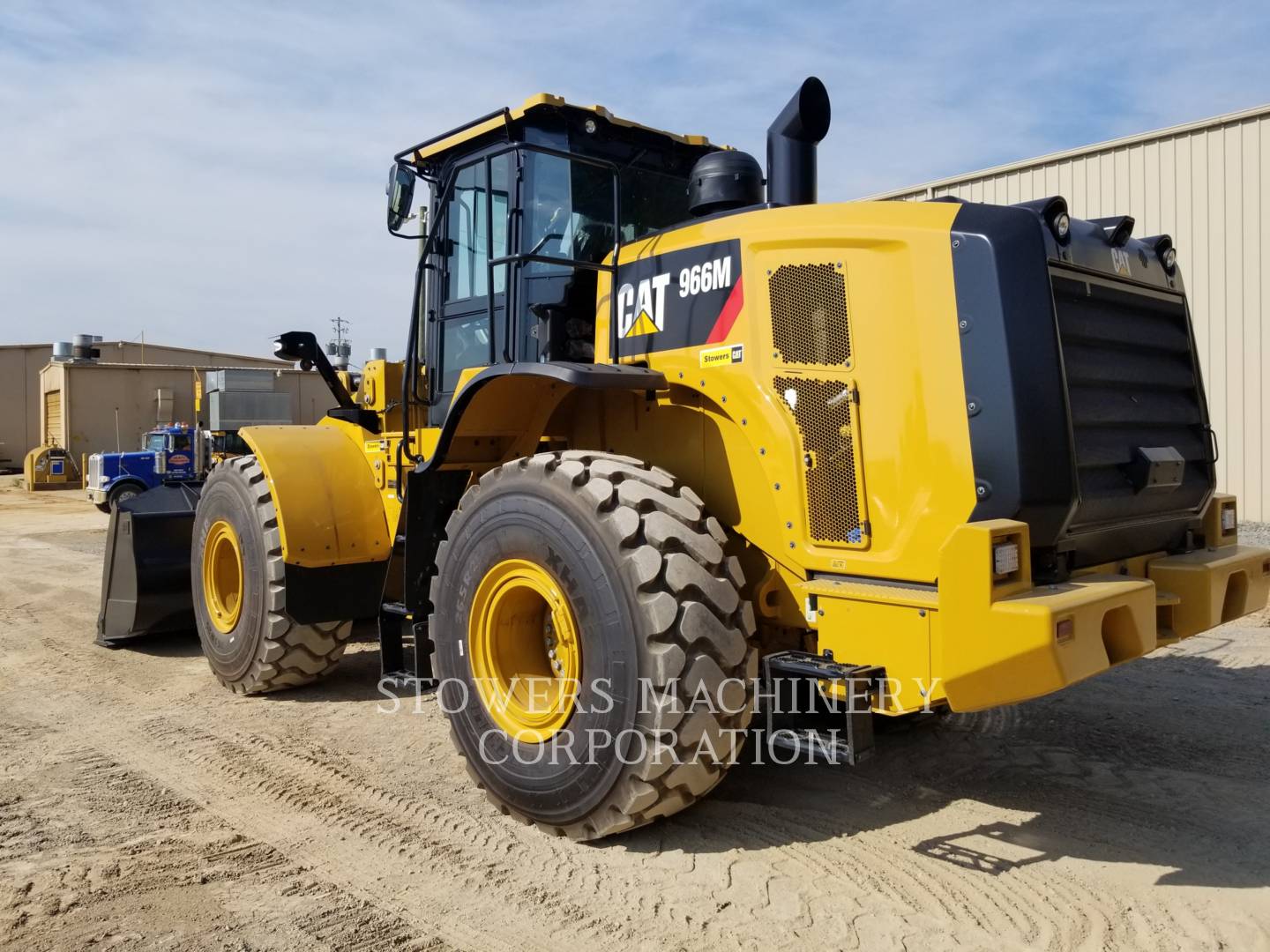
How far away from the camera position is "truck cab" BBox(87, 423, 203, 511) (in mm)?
19625

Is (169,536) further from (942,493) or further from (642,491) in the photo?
(942,493)

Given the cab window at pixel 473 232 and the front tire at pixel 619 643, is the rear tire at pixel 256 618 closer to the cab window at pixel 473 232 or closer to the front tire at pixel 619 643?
the cab window at pixel 473 232

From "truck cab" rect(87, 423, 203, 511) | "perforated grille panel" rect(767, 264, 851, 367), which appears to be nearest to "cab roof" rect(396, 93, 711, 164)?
"perforated grille panel" rect(767, 264, 851, 367)

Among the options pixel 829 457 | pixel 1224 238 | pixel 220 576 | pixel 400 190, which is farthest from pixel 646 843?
pixel 1224 238

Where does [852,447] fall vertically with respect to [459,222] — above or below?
below

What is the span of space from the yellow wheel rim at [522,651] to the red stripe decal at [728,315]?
1138mm

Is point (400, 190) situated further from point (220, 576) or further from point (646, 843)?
point (646, 843)

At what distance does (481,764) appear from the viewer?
4.17 metres

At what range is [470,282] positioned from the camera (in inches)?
215

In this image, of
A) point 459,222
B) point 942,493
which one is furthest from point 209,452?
point 942,493

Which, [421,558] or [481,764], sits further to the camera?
[421,558]

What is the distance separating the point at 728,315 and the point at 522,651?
1606 mm

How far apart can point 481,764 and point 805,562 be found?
153 cm

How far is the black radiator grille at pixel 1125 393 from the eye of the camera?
3654 mm
